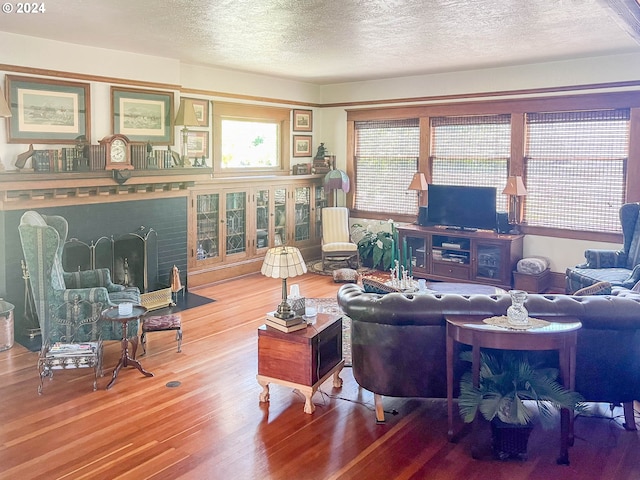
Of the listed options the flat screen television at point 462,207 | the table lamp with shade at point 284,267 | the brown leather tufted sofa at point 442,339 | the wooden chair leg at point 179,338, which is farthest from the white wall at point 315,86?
the brown leather tufted sofa at point 442,339

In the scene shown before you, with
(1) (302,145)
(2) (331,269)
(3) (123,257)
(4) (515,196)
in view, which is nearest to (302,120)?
(1) (302,145)

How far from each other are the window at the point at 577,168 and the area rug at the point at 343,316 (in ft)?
9.21

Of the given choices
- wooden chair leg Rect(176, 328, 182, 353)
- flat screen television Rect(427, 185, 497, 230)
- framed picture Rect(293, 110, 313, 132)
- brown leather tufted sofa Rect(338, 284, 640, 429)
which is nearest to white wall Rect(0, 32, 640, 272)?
framed picture Rect(293, 110, 313, 132)

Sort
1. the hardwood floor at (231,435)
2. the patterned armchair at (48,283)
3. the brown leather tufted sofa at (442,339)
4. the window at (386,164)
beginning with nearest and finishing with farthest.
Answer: the hardwood floor at (231,435)
the brown leather tufted sofa at (442,339)
the patterned armchair at (48,283)
the window at (386,164)

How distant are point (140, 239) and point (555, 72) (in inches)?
203

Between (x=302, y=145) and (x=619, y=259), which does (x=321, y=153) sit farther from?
(x=619, y=259)

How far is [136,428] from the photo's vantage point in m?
3.62

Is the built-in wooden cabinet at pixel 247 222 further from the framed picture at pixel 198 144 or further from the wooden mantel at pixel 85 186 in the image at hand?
the wooden mantel at pixel 85 186

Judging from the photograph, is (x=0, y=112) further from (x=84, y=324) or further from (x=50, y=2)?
(x=84, y=324)

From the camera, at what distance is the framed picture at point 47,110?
528 cm

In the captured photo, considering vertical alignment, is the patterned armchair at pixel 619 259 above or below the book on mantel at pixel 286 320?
above

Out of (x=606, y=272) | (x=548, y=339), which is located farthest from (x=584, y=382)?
(x=606, y=272)

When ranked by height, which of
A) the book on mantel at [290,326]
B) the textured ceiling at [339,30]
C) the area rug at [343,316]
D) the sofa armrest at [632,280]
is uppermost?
the textured ceiling at [339,30]

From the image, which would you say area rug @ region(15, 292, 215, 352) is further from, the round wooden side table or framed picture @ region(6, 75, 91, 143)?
framed picture @ region(6, 75, 91, 143)
